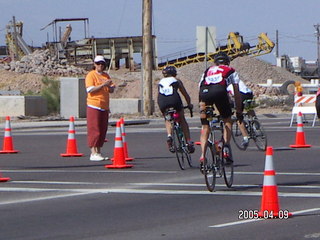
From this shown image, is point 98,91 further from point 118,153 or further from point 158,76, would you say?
point 158,76

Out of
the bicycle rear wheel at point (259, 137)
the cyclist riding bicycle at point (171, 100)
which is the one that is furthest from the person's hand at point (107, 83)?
the bicycle rear wheel at point (259, 137)

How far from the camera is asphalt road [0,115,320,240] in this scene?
925cm

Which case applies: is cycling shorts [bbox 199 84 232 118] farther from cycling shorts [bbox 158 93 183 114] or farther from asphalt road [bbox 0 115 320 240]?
cycling shorts [bbox 158 93 183 114]

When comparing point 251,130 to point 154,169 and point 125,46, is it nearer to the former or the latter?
point 154,169

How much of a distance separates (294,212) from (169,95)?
614cm

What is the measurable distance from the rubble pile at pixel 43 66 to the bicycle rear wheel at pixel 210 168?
5305 cm

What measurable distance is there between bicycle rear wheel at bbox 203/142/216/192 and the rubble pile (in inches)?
2089

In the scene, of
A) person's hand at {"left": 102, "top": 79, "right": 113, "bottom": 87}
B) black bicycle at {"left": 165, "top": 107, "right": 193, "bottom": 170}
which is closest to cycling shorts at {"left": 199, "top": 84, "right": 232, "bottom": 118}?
black bicycle at {"left": 165, "top": 107, "right": 193, "bottom": 170}

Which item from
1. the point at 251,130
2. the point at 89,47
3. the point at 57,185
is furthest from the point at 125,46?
the point at 57,185

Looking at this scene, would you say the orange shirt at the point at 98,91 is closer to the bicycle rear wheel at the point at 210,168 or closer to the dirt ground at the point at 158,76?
the bicycle rear wheel at the point at 210,168

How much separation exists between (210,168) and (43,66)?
57059 millimetres

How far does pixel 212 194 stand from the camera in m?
12.0

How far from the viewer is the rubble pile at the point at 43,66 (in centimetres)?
6606

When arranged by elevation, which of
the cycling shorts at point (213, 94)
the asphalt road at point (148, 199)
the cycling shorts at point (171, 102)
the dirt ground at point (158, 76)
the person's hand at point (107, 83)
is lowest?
the asphalt road at point (148, 199)
